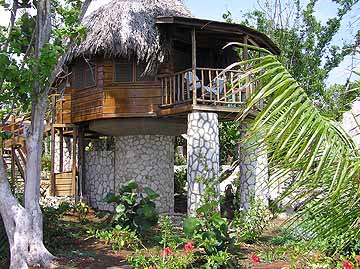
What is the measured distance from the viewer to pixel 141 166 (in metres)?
14.2

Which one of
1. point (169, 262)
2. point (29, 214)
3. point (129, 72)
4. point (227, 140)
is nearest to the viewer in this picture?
point (169, 262)

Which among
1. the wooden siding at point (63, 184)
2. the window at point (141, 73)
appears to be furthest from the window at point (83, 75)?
the wooden siding at point (63, 184)

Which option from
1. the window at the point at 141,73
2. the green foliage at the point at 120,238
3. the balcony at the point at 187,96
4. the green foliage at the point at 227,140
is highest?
the window at the point at 141,73

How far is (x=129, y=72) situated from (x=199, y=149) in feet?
9.97

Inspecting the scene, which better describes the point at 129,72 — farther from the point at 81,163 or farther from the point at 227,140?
the point at 227,140

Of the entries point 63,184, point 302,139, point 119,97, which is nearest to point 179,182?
point 63,184

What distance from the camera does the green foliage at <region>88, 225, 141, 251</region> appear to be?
9.58 metres

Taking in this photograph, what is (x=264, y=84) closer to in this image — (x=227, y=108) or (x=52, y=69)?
(x=52, y=69)

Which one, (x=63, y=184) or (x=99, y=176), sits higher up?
(x=99, y=176)

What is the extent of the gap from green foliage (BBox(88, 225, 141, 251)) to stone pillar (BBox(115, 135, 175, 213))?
4.15 m

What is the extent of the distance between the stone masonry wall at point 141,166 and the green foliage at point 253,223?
4.03 m

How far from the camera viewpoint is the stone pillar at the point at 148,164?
14.2m

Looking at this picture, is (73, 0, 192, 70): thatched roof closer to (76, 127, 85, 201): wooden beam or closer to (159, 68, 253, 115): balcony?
(159, 68, 253, 115): balcony

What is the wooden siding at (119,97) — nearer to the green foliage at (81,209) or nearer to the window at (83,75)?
the window at (83,75)
